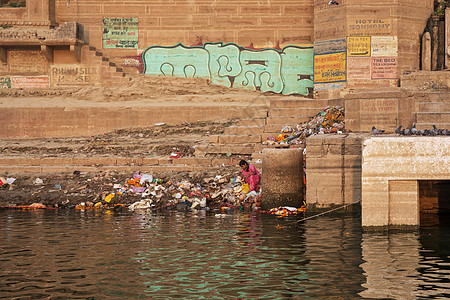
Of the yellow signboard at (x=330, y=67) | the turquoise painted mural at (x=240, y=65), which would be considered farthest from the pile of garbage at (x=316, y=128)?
the turquoise painted mural at (x=240, y=65)

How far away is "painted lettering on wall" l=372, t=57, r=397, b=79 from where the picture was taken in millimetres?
21578

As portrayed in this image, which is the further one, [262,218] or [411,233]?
[262,218]

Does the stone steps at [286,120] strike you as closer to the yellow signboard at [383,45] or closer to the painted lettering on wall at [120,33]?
the yellow signboard at [383,45]

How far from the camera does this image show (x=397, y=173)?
9.70 m

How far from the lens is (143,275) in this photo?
7.48 metres

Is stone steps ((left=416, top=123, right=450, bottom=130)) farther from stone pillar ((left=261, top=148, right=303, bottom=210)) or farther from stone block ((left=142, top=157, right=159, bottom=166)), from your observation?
stone block ((left=142, top=157, right=159, bottom=166))

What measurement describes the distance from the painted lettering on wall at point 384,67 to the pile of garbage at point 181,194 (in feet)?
31.4

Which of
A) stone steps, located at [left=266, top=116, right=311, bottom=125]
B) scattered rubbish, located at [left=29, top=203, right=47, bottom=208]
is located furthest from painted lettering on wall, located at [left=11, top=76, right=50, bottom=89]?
scattered rubbish, located at [left=29, top=203, right=47, bottom=208]

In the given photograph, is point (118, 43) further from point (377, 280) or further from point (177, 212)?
point (377, 280)

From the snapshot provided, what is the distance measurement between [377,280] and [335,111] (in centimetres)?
989

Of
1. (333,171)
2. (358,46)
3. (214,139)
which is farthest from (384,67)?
(333,171)

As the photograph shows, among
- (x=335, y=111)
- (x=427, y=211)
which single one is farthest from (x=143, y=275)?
(x=335, y=111)

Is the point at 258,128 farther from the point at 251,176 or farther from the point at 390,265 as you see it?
the point at 390,265

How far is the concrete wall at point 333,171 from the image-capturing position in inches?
478
